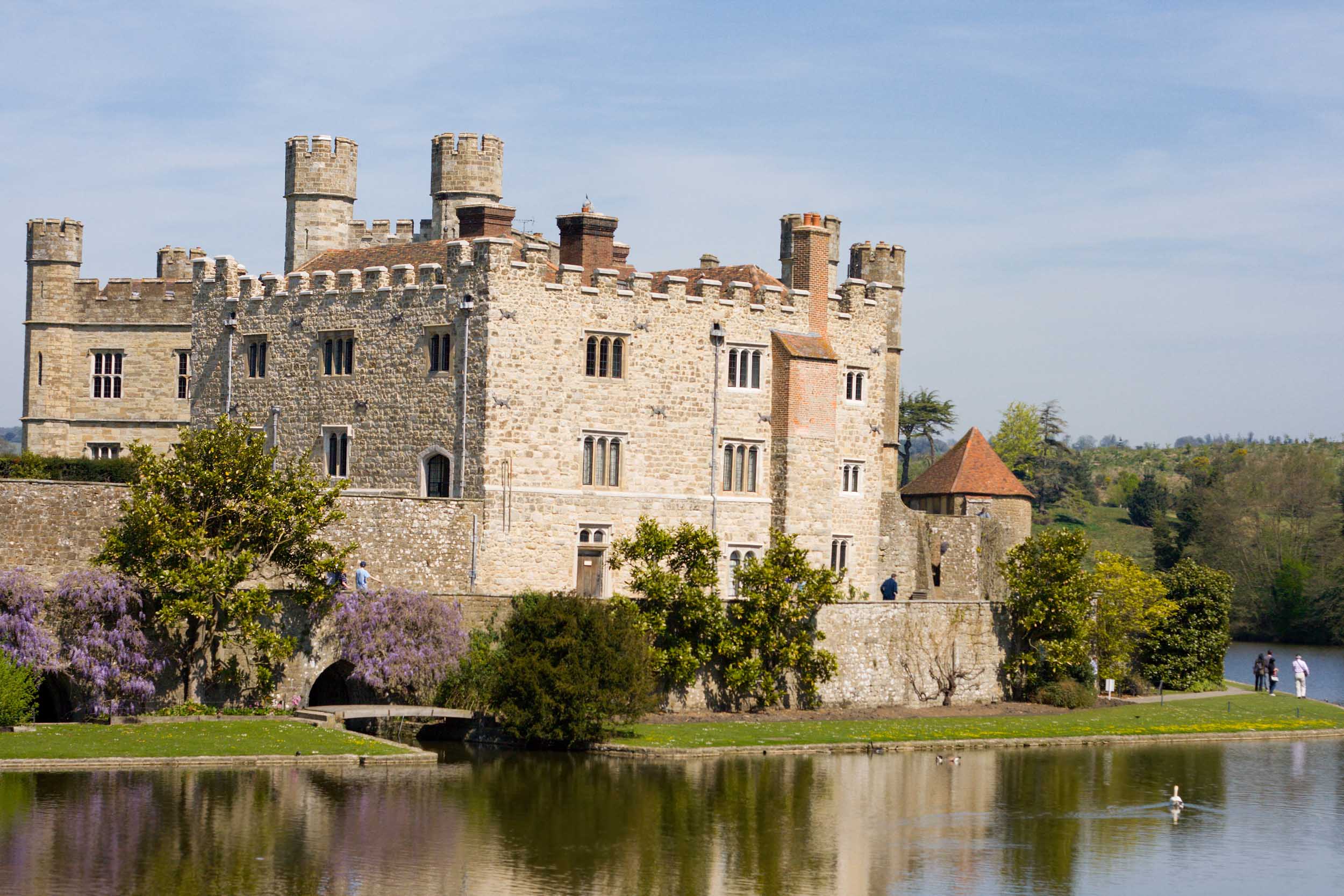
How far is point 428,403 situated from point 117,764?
18.7 metres

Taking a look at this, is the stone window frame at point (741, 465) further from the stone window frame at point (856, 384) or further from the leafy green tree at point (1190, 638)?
the leafy green tree at point (1190, 638)

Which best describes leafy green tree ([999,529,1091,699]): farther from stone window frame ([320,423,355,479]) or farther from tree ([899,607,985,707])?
stone window frame ([320,423,355,479])

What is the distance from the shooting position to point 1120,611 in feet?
191

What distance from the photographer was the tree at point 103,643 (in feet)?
131

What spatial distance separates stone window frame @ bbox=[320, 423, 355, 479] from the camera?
5372cm

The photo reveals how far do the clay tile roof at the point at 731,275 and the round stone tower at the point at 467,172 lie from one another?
6.87 metres

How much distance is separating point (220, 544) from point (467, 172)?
22245mm

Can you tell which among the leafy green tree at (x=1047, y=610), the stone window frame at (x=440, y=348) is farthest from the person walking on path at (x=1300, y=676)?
the stone window frame at (x=440, y=348)

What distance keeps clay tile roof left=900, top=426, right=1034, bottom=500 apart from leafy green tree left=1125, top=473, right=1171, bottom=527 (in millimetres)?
67057

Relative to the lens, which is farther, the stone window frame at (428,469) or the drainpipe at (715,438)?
the drainpipe at (715,438)

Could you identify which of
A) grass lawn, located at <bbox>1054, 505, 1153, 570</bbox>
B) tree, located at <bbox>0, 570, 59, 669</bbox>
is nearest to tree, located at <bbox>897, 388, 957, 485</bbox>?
grass lawn, located at <bbox>1054, 505, 1153, 570</bbox>

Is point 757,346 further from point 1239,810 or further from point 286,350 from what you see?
point 1239,810

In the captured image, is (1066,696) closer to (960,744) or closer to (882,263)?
(960,744)

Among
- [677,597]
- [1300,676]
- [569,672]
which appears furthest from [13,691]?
[1300,676]
